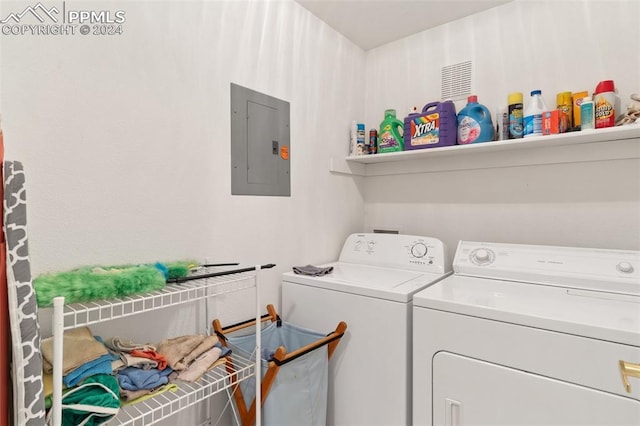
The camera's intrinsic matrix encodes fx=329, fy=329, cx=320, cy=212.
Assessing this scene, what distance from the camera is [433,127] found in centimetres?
197

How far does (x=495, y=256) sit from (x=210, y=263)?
142 centimetres

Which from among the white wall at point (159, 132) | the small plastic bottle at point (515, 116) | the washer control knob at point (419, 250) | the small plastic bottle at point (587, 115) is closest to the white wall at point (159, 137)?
the white wall at point (159, 132)

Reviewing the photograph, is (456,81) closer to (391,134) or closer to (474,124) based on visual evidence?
(474,124)

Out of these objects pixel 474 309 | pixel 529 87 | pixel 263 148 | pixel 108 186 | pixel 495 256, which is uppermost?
pixel 529 87

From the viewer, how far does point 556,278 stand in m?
1.49

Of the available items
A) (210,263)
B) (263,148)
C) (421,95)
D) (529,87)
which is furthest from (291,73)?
(529,87)

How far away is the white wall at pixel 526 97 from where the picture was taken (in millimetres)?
1621

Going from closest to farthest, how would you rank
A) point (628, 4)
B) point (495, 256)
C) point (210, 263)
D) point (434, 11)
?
point (210, 263)
point (628, 4)
point (495, 256)
point (434, 11)

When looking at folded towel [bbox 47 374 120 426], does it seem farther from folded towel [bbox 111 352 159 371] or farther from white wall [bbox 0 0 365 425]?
white wall [bbox 0 0 365 425]

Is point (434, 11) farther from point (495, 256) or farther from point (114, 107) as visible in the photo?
point (114, 107)

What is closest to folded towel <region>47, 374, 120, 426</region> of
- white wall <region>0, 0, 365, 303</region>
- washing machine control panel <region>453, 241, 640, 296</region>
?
white wall <region>0, 0, 365, 303</region>

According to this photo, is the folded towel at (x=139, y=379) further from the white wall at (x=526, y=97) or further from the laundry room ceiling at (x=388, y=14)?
the laundry room ceiling at (x=388, y=14)

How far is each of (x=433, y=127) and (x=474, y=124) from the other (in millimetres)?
222

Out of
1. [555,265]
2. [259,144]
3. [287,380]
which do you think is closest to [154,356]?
[287,380]
